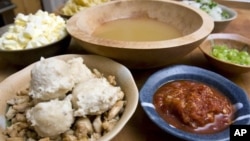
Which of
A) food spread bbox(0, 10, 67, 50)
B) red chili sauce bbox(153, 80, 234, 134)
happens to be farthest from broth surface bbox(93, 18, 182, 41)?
red chili sauce bbox(153, 80, 234, 134)

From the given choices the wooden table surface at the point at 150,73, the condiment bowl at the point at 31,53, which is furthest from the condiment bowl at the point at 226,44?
the condiment bowl at the point at 31,53

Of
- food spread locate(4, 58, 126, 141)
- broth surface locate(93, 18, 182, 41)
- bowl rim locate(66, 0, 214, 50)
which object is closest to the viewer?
food spread locate(4, 58, 126, 141)

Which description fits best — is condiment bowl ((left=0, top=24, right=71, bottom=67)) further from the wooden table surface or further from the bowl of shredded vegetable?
the bowl of shredded vegetable

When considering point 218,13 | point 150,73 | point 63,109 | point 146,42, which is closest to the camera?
point 63,109

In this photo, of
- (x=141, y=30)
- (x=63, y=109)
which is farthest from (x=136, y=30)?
(x=63, y=109)

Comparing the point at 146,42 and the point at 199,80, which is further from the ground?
the point at 146,42

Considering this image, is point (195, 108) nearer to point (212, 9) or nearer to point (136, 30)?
point (136, 30)
